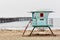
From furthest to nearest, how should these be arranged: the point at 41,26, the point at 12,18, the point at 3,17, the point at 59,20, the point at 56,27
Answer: the point at 12,18, the point at 3,17, the point at 59,20, the point at 56,27, the point at 41,26

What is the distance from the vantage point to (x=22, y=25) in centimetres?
2595

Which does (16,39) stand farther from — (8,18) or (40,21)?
(8,18)

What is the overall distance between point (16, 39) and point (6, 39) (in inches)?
20.2

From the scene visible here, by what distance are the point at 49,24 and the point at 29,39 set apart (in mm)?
2579

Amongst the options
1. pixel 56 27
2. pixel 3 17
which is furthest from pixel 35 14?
pixel 3 17

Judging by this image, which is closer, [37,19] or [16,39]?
[16,39]

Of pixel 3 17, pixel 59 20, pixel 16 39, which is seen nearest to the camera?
pixel 16 39

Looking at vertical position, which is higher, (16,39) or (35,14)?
(35,14)

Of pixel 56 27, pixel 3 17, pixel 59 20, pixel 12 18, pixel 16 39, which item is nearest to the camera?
pixel 16 39

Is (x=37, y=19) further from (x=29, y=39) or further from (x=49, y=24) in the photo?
(x=29, y=39)

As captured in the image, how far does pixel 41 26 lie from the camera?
55.3 feet

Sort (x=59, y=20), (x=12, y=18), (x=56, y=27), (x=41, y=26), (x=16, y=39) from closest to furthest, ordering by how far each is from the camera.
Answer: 1. (x=16, y=39)
2. (x=41, y=26)
3. (x=56, y=27)
4. (x=59, y=20)
5. (x=12, y=18)

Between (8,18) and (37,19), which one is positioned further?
(8,18)

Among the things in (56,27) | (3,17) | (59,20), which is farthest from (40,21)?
(3,17)
